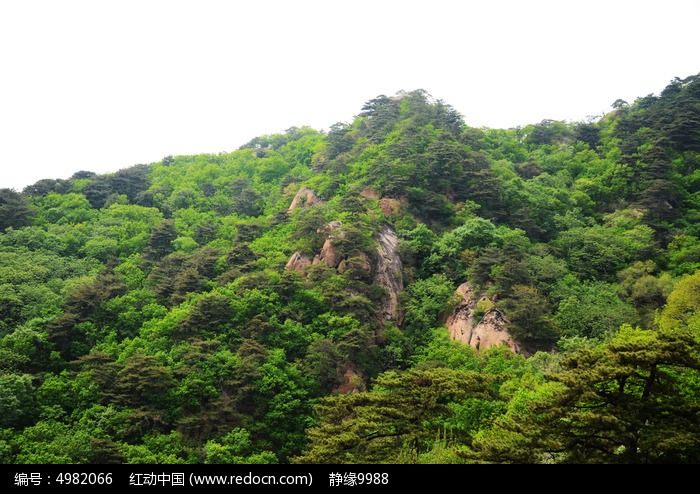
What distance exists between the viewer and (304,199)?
45625 millimetres

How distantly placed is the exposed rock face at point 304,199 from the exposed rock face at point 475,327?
18.2 metres

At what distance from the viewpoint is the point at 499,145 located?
2297 inches

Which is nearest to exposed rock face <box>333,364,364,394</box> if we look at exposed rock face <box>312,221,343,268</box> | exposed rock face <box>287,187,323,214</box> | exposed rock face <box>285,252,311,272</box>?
exposed rock face <box>312,221,343,268</box>

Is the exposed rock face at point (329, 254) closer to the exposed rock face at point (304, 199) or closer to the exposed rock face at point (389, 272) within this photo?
the exposed rock face at point (389, 272)

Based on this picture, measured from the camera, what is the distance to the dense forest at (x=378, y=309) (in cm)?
1594

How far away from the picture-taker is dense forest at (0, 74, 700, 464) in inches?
627

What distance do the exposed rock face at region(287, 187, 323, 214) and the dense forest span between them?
11.1 inches

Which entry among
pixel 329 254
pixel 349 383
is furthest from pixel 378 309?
pixel 349 383

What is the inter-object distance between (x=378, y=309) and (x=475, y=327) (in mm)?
6530

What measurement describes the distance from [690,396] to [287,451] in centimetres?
1703

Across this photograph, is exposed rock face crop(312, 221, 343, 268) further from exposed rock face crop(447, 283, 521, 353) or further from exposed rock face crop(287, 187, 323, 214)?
exposed rock face crop(287, 187, 323, 214)

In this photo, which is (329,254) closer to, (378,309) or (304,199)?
(378,309)
